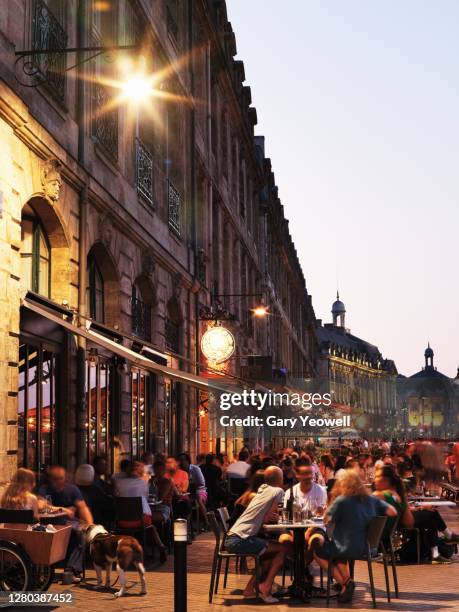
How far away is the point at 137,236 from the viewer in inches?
813

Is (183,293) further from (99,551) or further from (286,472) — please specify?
(99,551)

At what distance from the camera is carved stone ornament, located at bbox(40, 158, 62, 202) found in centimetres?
1473

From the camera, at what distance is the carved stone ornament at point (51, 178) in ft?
48.3

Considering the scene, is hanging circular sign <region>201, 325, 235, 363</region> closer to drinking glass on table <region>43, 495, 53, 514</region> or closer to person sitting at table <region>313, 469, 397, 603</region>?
drinking glass on table <region>43, 495, 53, 514</region>

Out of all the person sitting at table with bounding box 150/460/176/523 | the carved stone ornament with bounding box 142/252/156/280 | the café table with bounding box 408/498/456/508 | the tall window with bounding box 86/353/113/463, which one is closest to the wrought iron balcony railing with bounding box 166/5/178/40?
the carved stone ornament with bounding box 142/252/156/280

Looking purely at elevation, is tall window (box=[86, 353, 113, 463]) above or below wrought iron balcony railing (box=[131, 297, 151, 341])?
below

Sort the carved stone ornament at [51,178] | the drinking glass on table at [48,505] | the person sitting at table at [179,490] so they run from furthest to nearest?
the person sitting at table at [179,490]
the carved stone ornament at [51,178]
the drinking glass on table at [48,505]

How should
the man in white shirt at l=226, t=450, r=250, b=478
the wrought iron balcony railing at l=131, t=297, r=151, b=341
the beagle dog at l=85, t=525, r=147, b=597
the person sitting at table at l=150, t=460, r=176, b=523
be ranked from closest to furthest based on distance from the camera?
the beagle dog at l=85, t=525, r=147, b=597 < the person sitting at table at l=150, t=460, r=176, b=523 < the man in white shirt at l=226, t=450, r=250, b=478 < the wrought iron balcony railing at l=131, t=297, r=151, b=341

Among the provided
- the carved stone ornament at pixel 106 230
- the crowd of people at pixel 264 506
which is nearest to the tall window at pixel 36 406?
the crowd of people at pixel 264 506

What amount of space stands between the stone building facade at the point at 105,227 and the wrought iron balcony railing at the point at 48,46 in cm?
4

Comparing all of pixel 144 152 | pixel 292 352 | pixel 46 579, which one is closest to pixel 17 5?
pixel 46 579

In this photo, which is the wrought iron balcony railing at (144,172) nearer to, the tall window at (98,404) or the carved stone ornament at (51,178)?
the tall window at (98,404)

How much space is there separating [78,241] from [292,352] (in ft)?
194

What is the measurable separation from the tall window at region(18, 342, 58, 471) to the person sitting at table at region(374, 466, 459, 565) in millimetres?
4585
